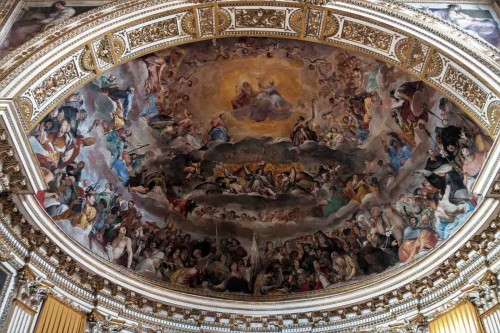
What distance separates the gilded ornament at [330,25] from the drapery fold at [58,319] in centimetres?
889

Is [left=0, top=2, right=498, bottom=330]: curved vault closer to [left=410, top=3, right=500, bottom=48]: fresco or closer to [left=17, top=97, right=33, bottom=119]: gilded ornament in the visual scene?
[left=17, top=97, right=33, bottom=119]: gilded ornament

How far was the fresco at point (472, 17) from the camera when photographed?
12773mm

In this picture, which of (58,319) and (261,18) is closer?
(58,319)

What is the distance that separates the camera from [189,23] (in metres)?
13.9

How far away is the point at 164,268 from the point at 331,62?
24.0 feet

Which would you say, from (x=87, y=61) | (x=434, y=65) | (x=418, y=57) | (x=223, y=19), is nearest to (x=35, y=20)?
(x=87, y=61)

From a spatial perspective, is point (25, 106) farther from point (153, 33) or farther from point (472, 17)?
point (472, 17)

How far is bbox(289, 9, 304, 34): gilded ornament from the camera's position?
13.9m

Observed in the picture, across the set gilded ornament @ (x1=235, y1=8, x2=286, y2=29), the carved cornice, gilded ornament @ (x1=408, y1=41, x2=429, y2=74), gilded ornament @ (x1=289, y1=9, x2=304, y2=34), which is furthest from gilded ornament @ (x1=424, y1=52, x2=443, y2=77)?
gilded ornament @ (x1=235, y1=8, x2=286, y2=29)

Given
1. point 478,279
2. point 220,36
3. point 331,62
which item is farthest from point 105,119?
point 478,279

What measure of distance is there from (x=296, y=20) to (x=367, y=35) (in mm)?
1774

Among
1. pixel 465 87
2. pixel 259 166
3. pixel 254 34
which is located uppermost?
pixel 254 34

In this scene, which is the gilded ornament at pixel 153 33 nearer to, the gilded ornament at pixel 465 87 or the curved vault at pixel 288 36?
the curved vault at pixel 288 36

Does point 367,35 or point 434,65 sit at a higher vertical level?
point 367,35
